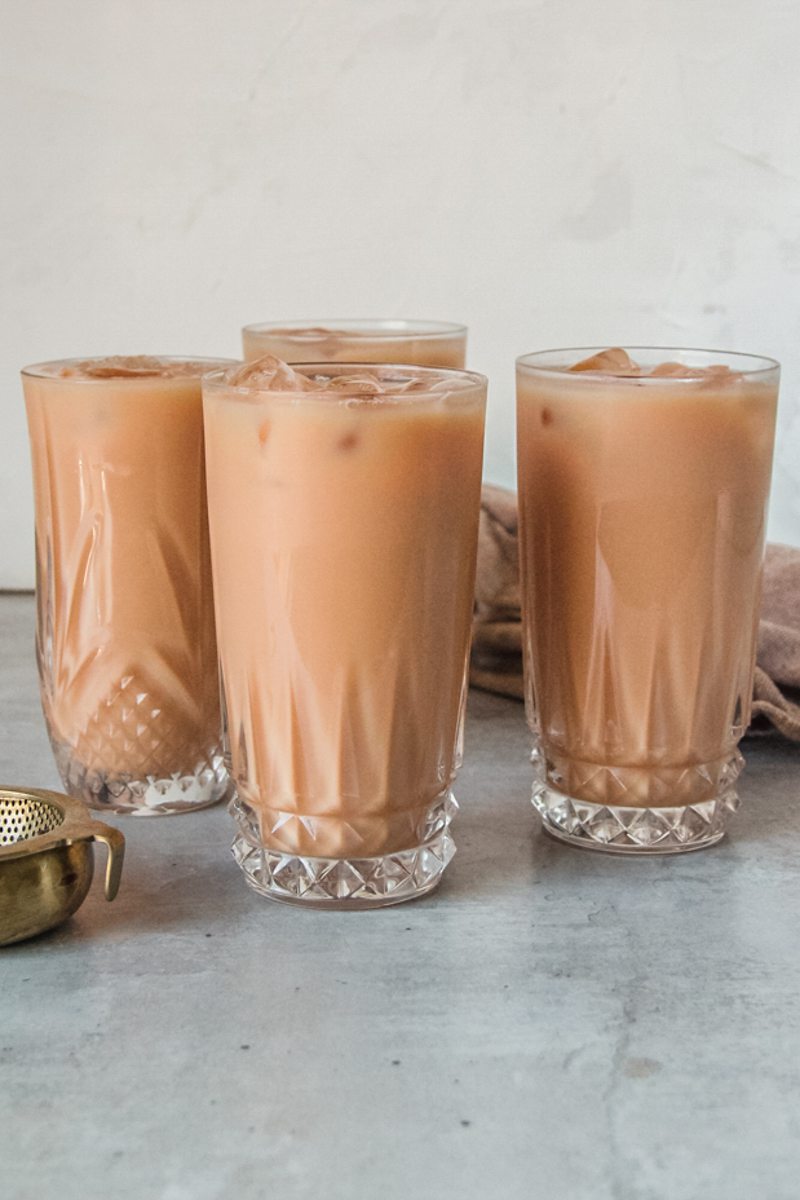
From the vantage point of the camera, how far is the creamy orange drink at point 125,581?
88cm

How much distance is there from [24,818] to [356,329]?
21.5 inches

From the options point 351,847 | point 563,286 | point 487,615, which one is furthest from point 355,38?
point 351,847

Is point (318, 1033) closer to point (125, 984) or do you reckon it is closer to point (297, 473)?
point (125, 984)

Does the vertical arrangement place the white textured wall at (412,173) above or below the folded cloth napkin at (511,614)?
above

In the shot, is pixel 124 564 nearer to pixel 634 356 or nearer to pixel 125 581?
pixel 125 581

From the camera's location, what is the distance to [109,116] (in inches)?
57.8

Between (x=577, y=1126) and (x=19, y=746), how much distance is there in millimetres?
609

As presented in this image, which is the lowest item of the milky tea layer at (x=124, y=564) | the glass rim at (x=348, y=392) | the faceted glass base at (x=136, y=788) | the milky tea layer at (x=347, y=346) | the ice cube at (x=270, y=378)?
the faceted glass base at (x=136, y=788)

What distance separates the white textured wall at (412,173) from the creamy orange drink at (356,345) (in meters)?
0.39

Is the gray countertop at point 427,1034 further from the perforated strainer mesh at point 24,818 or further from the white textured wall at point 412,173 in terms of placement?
the white textured wall at point 412,173

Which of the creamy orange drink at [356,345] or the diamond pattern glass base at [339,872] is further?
the creamy orange drink at [356,345]

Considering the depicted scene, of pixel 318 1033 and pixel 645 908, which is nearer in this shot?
pixel 318 1033

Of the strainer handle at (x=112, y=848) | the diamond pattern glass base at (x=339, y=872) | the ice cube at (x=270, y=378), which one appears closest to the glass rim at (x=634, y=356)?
the ice cube at (x=270, y=378)

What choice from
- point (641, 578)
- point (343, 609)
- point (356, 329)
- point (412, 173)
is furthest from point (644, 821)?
point (412, 173)
